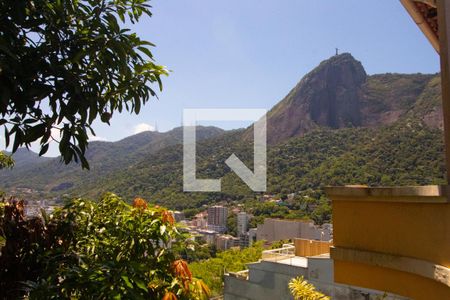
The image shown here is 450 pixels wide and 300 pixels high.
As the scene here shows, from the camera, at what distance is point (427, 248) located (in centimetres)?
132

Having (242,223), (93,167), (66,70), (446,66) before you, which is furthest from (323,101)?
(66,70)

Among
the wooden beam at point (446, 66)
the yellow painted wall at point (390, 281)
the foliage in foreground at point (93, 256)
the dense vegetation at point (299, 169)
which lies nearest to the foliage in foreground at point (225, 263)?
the dense vegetation at point (299, 169)

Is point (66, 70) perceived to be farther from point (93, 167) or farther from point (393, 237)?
point (93, 167)

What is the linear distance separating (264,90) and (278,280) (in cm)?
715

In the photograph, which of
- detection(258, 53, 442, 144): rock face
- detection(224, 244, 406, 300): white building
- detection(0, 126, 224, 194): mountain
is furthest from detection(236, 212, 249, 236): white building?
detection(224, 244, 406, 300): white building

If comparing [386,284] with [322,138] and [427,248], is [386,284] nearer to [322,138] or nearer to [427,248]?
[427,248]

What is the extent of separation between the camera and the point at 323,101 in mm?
38562

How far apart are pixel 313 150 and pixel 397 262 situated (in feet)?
88.0

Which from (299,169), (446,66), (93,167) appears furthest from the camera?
(299,169)

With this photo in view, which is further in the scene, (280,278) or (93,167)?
(93,167)

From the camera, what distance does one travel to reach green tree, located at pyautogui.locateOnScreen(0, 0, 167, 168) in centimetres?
127

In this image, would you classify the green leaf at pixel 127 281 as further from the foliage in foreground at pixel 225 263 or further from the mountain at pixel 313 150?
the mountain at pixel 313 150

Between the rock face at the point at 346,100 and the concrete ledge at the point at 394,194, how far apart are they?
2435cm

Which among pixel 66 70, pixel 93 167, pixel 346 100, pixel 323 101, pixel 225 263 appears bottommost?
pixel 225 263
